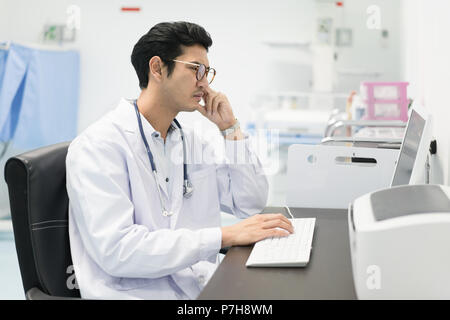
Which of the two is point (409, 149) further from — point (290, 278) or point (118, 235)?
point (118, 235)

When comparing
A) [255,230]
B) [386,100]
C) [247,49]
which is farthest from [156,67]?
[247,49]

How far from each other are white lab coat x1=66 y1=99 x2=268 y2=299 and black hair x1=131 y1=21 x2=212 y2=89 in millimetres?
138

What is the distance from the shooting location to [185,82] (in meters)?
1.28

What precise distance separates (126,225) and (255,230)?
0.27 meters

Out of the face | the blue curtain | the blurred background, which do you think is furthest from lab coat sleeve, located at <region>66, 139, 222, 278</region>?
the blurred background

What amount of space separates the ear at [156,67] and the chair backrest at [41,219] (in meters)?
0.34

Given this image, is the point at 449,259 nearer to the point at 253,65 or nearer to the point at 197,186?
the point at 197,186

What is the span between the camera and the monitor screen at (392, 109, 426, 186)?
1.15 meters

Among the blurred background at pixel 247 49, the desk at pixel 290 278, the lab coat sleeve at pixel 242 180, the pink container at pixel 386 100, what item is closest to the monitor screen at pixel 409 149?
the desk at pixel 290 278

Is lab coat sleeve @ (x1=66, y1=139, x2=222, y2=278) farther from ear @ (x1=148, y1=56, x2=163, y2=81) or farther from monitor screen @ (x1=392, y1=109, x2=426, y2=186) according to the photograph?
monitor screen @ (x1=392, y1=109, x2=426, y2=186)

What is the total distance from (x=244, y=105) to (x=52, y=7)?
1.74 m

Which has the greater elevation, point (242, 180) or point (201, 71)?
point (201, 71)

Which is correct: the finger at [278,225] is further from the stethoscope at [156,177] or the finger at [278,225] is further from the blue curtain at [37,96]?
the blue curtain at [37,96]

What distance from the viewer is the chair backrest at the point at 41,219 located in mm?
986
